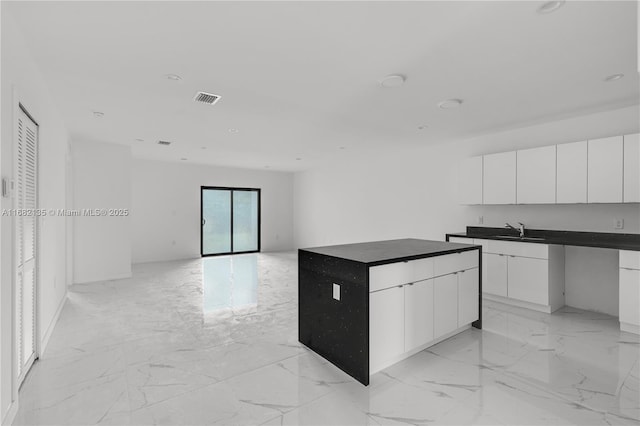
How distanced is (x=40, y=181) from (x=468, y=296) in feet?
14.0

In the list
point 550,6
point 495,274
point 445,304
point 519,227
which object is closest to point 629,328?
point 495,274

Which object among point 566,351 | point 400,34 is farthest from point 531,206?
point 400,34

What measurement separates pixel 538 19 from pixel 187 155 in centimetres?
658

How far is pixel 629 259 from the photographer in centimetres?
334

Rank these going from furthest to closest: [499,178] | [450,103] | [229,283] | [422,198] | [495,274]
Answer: [422,198] < [229,283] < [499,178] < [495,274] < [450,103]

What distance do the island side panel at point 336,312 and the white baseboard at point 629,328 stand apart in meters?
3.08

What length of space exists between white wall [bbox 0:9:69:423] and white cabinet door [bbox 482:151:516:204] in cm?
529

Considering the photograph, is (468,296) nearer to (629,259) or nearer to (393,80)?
(629,259)

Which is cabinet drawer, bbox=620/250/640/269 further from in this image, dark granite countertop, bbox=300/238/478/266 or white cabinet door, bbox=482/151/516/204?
dark granite countertop, bbox=300/238/478/266

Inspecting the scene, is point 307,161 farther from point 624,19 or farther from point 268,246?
point 624,19

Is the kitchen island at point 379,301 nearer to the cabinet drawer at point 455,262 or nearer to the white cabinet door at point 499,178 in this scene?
the cabinet drawer at point 455,262

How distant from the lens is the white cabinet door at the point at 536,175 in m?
4.15

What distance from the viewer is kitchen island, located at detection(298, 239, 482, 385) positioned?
241 centimetres

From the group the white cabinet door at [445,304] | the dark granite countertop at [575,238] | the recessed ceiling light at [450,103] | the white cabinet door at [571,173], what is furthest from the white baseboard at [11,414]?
the white cabinet door at [571,173]
